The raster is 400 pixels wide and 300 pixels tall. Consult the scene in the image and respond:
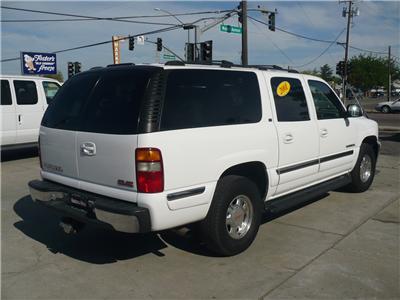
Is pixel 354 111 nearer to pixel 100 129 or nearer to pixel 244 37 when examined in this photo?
pixel 100 129

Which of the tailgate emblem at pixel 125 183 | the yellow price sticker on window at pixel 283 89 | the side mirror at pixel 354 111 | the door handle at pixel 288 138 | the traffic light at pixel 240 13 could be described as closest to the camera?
the tailgate emblem at pixel 125 183

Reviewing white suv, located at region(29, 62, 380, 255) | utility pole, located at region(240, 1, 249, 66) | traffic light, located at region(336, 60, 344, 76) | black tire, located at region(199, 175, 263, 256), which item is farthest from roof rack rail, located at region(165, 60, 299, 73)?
A: traffic light, located at region(336, 60, 344, 76)

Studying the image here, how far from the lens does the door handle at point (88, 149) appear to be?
3.86m

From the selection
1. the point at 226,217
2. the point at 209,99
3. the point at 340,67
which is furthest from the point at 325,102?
the point at 340,67

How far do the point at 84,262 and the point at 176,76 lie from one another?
Answer: 2021 mm

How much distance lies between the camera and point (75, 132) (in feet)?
13.4

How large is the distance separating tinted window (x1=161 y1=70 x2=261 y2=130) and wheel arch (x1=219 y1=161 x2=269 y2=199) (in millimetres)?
444

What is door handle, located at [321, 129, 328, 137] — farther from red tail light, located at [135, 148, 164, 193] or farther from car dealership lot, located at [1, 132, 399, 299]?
red tail light, located at [135, 148, 164, 193]

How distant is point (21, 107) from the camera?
10.3 meters

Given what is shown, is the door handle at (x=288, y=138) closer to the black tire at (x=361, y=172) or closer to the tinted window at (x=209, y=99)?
the tinted window at (x=209, y=99)

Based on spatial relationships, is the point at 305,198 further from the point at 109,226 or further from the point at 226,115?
the point at 109,226

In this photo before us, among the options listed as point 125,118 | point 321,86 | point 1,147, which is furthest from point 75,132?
point 1,147

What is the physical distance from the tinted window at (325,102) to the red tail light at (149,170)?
2780mm

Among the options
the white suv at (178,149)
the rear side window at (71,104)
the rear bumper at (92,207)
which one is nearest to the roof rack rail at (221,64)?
the white suv at (178,149)
